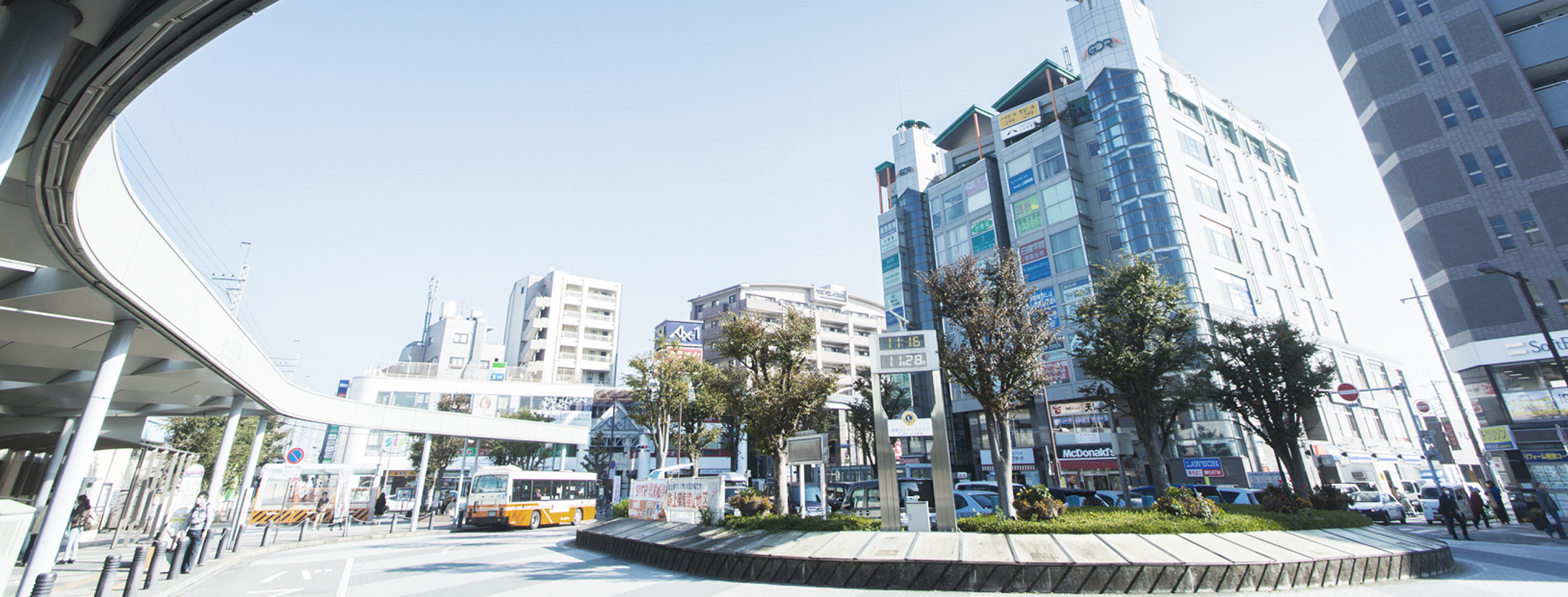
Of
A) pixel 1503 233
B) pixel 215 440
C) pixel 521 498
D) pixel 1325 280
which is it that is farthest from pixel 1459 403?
pixel 215 440

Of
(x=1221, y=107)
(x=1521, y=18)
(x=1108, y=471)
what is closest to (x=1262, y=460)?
(x=1108, y=471)

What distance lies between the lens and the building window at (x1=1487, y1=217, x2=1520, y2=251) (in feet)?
101

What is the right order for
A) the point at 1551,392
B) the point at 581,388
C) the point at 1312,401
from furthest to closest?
the point at 581,388 < the point at 1551,392 < the point at 1312,401

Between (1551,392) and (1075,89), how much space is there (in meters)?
33.4

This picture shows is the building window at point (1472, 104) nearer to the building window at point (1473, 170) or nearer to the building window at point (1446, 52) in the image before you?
the building window at point (1446, 52)

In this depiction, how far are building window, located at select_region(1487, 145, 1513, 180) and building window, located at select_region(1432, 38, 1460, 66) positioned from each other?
5638mm

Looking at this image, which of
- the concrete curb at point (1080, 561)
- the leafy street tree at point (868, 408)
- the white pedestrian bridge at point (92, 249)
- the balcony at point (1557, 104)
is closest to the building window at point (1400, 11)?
the balcony at point (1557, 104)

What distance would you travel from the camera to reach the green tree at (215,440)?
1496 inches

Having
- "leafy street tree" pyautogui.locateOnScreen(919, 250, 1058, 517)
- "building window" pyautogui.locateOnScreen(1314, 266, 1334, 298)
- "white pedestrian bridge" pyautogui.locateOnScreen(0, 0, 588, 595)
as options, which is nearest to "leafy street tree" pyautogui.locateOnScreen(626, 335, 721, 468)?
"white pedestrian bridge" pyautogui.locateOnScreen(0, 0, 588, 595)

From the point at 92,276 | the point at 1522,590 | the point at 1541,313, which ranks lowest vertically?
the point at 1522,590

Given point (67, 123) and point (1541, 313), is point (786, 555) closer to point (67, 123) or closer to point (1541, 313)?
point (67, 123)

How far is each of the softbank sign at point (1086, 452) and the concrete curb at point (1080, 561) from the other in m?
29.5

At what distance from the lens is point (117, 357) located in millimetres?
9945

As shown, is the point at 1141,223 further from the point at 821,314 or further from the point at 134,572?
the point at 134,572
